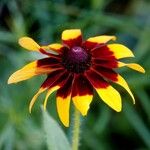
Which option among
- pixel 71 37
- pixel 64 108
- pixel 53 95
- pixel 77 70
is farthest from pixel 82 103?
pixel 53 95

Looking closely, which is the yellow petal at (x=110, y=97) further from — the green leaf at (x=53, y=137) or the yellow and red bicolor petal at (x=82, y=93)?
the green leaf at (x=53, y=137)

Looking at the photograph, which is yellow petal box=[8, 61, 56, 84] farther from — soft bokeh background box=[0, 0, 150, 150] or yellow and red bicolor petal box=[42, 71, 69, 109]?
soft bokeh background box=[0, 0, 150, 150]

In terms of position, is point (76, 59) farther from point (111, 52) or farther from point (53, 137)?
point (53, 137)

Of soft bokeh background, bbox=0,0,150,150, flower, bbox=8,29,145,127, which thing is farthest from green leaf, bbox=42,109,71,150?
soft bokeh background, bbox=0,0,150,150

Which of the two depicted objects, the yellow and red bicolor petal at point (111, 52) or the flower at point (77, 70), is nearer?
the flower at point (77, 70)

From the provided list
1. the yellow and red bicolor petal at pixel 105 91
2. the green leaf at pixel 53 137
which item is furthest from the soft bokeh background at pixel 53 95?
the yellow and red bicolor petal at pixel 105 91

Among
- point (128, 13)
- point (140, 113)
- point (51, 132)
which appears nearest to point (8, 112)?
point (140, 113)

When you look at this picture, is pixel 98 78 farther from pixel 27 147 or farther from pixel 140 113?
pixel 140 113
